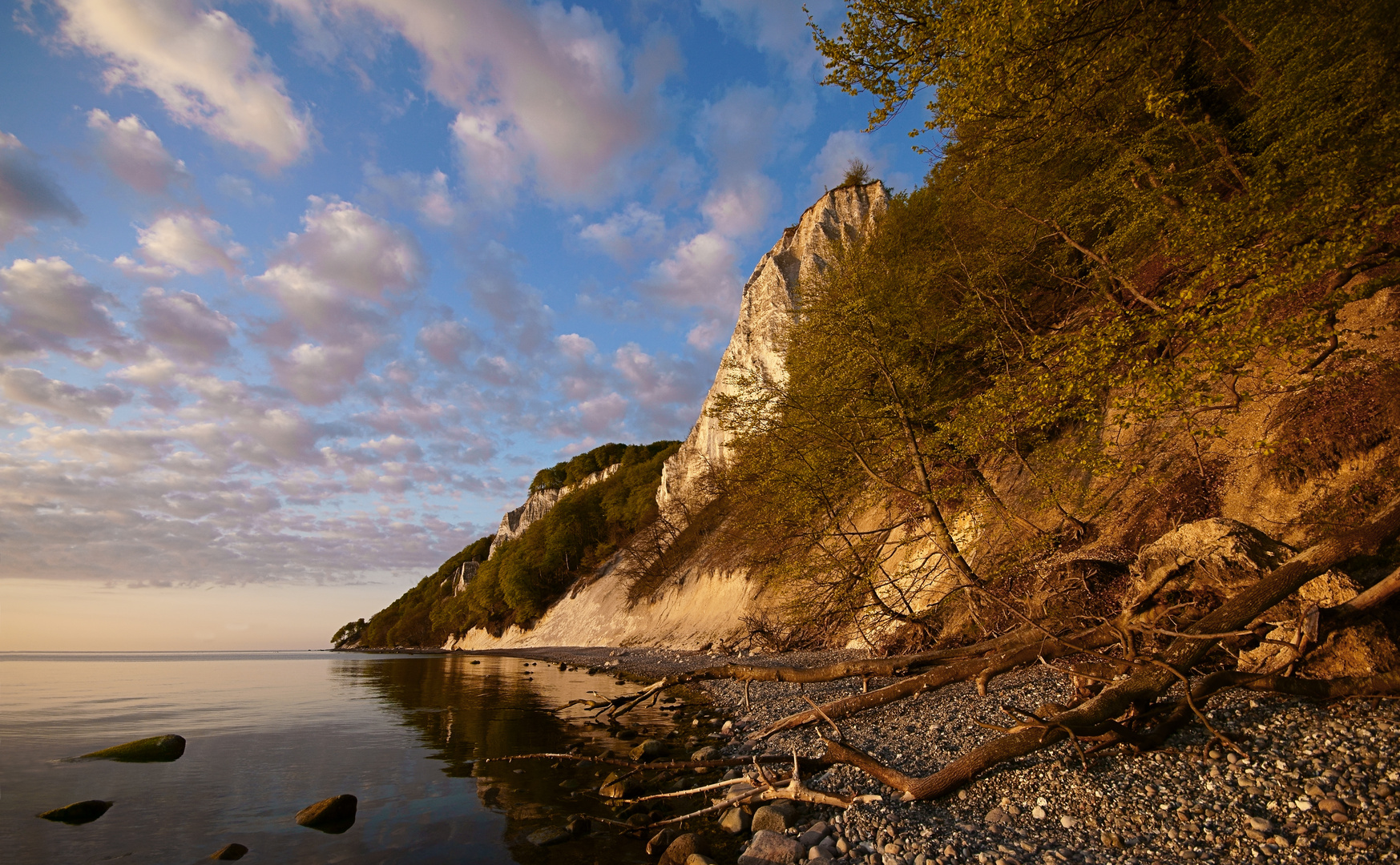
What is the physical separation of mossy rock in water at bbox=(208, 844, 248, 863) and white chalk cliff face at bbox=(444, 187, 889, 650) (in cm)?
2213

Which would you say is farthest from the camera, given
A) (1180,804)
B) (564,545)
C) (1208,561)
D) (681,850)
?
(564,545)

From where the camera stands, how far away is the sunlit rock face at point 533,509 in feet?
268

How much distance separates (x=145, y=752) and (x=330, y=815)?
23.5 ft

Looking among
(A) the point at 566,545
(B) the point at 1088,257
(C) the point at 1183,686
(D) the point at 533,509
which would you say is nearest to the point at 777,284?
(B) the point at 1088,257

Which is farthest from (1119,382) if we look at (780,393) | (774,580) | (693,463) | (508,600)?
(508,600)

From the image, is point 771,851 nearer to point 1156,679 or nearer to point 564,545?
point 1156,679

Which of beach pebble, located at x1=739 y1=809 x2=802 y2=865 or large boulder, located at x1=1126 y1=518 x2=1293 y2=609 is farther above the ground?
large boulder, located at x1=1126 y1=518 x2=1293 y2=609

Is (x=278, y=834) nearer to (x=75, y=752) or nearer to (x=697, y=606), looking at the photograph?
(x=75, y=752)

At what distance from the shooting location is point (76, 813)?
7863mm

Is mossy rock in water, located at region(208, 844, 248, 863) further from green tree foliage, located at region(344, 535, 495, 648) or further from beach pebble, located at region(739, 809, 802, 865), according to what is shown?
green tree foliage, located at region(344, 535, 495, 648)

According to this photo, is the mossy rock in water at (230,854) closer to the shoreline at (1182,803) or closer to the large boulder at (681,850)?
the large boulder at (681,850)

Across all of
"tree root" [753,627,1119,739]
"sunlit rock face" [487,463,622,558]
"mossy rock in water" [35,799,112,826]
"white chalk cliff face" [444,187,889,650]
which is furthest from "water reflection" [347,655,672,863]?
"sunlit rock face" [487,463,622,558]

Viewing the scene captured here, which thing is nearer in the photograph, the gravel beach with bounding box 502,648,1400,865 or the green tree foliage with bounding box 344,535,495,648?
the gravel beach with bounding box 502,648,1400,865

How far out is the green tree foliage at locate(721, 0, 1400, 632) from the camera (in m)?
6.57
